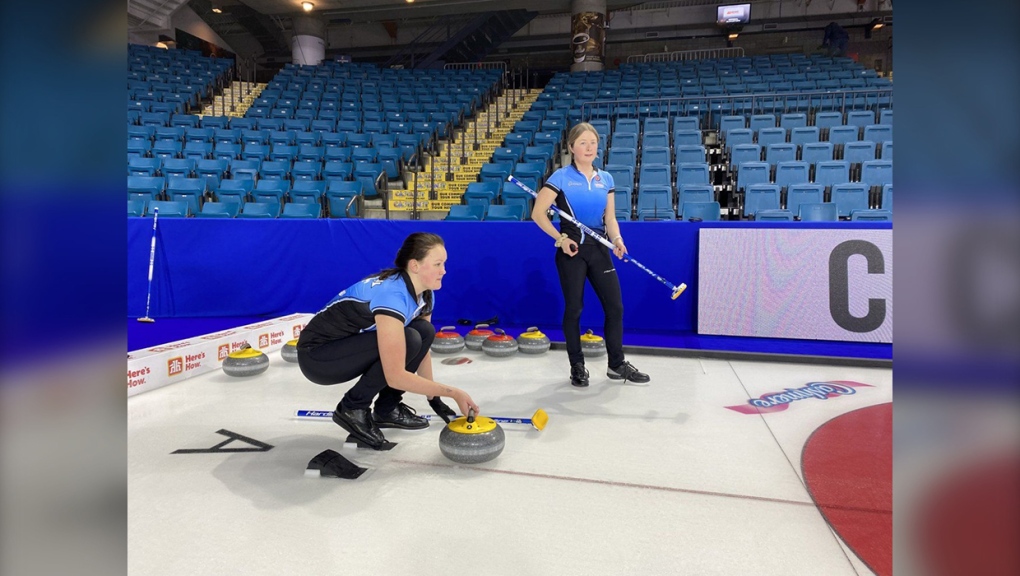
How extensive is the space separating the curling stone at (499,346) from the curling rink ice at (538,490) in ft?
2.61

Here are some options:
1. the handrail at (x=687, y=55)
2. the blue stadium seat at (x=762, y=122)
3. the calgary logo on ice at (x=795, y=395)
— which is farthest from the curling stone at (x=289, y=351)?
the handrail at (x=687, y=55)

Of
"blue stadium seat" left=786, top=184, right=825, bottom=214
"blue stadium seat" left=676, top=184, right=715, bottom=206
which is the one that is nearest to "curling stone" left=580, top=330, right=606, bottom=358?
"blue stadium seat" left=676, top=184, right=715, bottom=206

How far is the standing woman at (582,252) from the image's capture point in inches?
138

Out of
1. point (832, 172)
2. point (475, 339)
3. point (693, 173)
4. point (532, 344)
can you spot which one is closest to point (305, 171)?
point (693, 173)

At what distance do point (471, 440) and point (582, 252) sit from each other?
154 cm

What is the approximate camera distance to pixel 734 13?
714 inches

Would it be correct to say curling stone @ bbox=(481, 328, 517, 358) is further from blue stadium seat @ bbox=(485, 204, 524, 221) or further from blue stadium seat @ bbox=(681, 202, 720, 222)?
blue stadium seat @ bbox=(681, 202, 720, 222)

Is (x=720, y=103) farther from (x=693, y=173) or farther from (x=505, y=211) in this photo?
(x=505, y=211)

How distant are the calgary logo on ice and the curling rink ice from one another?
0.09 feet

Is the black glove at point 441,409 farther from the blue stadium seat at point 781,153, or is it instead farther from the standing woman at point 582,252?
the blue stadium seat at point 781,153

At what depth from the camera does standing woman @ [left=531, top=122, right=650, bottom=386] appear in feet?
11.5

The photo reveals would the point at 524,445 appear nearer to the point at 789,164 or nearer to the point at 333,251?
the point at 333,251
